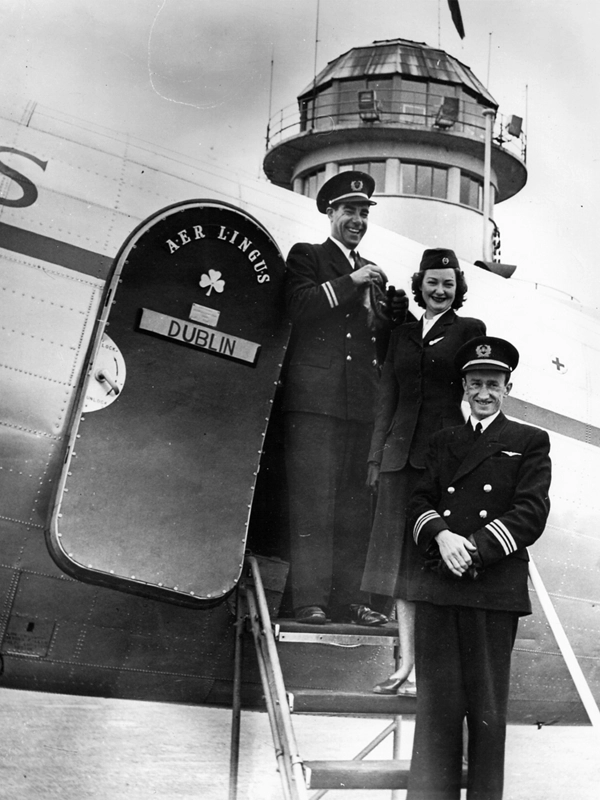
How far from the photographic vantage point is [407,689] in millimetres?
3590

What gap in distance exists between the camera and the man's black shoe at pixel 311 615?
3.73m

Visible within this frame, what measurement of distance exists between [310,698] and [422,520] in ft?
2.74

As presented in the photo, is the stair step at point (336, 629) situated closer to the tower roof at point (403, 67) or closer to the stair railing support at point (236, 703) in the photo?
the stair railing support at point (236, 703)

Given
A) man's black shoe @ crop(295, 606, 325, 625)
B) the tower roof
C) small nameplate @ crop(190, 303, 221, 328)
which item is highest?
the tower roof

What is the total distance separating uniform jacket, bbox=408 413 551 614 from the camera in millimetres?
3338

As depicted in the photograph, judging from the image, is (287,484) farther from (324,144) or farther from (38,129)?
(324,144)

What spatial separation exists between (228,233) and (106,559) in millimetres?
1458

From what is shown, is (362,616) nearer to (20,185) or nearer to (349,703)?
(349,703)

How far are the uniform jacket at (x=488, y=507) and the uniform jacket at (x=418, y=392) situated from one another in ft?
0.98

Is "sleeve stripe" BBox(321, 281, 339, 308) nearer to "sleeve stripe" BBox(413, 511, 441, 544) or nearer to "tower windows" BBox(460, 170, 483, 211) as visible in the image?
"sleeve stripe" BBox(413, 511, 441, 544)

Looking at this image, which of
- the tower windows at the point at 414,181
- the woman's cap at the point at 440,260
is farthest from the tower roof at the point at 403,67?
the woman's cap at the point at 440,260

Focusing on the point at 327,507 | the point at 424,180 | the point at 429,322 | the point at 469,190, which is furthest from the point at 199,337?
the point at 469,190

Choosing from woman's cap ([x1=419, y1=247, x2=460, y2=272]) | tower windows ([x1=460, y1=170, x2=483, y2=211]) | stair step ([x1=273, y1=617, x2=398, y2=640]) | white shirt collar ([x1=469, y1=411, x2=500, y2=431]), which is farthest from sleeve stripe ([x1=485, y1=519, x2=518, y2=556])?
tower windows ([x1=460, y1=170, x2=483, y2=211])

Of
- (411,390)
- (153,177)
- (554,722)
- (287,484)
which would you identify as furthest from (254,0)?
(554,722)
